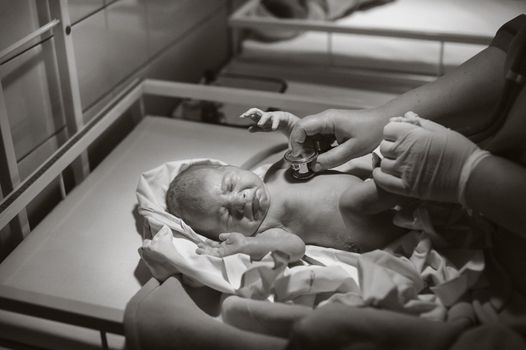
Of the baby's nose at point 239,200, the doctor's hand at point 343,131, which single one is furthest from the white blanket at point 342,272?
the doctor's hand at point 343,131

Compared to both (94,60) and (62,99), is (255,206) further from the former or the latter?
(94,60)

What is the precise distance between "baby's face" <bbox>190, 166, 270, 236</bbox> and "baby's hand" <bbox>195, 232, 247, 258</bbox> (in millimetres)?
43

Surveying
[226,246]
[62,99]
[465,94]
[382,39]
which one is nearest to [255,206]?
[226,246]

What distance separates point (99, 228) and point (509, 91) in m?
1.06

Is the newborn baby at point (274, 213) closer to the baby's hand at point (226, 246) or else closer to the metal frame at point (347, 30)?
the baby's hand at point (226, 246)

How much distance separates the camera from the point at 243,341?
3.87 feet

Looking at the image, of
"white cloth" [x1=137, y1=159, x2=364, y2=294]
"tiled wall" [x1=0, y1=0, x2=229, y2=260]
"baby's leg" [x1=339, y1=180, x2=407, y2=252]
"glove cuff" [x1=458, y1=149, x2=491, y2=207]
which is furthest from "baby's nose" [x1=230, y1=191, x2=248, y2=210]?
"tiled wall" [x1=0, y1=0, x2=229, y2=260]

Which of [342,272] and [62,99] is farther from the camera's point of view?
[62,99]

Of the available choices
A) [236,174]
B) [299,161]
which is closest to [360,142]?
Result: [299,161]

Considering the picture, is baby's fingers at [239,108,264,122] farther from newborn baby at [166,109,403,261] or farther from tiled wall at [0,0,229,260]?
tiled wall at [0,0,229,260]

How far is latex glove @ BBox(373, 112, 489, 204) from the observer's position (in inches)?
48.0

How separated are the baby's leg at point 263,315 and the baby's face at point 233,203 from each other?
26 cm

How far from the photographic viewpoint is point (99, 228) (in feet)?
5.49

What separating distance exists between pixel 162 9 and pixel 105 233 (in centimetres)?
109
